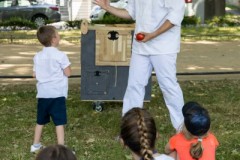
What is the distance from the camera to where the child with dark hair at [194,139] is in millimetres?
3154

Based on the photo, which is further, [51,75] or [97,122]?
[97,122]

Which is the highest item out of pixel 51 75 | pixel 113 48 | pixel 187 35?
pixel 113 48

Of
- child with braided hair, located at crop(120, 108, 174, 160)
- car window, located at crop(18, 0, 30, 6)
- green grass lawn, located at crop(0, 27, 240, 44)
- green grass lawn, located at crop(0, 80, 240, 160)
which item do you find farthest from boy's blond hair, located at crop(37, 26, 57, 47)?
car window, located at crop(18, 0, 30, 6)

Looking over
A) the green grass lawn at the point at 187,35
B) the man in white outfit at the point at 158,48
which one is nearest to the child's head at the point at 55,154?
the man in white outfit at the point at 158,48

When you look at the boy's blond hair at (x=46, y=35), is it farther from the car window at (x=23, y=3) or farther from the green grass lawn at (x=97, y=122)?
the car window at (x=23, y=3)

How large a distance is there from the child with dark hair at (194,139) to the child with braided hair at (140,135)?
1.42ft

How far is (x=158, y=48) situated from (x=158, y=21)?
0.23 metres

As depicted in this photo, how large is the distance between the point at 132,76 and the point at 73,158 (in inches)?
101

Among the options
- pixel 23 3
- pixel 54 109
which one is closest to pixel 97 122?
pixel 54 109

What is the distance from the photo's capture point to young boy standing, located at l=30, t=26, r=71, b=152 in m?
4.55

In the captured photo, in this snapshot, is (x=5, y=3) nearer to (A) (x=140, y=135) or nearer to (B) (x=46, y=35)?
(B) (x=46, y=35)

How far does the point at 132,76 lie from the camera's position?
15.9ft

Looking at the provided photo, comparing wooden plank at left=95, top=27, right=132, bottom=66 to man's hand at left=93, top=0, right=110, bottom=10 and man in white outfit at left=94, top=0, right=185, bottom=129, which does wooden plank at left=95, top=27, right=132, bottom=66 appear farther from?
man in white outfit at left=94, top=0, right=185, bottom=129

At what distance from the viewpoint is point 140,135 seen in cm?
272
